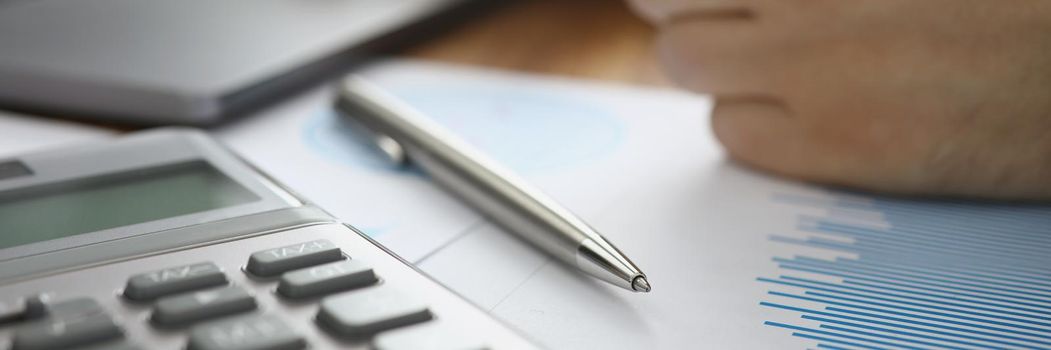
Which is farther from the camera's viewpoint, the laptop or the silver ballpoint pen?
the laptop

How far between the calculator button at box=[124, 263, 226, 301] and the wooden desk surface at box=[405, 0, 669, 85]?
36 cm

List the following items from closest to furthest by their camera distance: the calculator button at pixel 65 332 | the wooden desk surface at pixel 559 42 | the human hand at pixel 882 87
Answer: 1. the calculator button at pixel 65 332
2. the human hand at pixel 882 87
3. the wooden desk surface at pixel 559 42

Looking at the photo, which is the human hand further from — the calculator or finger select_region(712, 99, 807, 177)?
the calculator

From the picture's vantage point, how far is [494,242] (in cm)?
35

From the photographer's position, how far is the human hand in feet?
1.22

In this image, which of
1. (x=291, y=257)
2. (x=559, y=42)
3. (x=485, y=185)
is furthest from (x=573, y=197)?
(x=559, y=42)

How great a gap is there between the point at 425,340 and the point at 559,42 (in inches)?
18.4

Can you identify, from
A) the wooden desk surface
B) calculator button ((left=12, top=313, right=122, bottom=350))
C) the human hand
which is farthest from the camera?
the wooden desk surface

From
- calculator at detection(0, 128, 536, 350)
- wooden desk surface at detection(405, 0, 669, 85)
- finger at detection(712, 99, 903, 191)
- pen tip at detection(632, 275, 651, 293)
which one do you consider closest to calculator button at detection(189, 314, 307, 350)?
calculator at detection(0, 128, 536, 350)

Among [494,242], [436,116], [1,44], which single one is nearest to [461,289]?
[494,242]

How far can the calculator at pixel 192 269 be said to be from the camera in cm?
22

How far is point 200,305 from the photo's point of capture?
9.1 inches

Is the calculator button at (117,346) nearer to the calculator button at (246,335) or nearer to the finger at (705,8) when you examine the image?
the calculator button at (246,335)

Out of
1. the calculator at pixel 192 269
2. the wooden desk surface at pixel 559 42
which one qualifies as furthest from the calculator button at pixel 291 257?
the wooden desk surface at pixel 559 42
